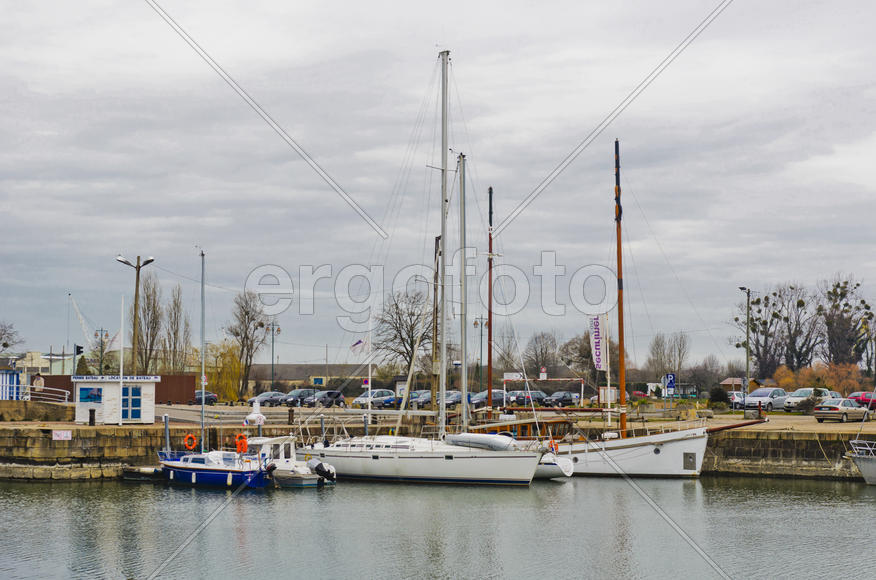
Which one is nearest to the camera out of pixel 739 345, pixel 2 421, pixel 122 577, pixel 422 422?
pixel 122 577

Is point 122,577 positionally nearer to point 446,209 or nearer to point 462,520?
point 462,520

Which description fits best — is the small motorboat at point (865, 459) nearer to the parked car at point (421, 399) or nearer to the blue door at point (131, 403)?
the parked car at point (421, 399)

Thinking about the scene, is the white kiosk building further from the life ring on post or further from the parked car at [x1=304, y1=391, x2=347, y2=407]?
the parked car at [x1=304, y1=391, x2=347, y2=407]

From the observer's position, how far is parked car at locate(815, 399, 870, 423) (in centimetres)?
5012

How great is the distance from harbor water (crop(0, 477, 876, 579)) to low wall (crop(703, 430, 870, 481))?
1038mm

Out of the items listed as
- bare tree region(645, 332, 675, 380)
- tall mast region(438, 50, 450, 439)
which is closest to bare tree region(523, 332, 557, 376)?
bare tree region(645, 332, 675, 380)

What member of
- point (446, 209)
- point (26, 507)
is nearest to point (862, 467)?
point (446, 209)

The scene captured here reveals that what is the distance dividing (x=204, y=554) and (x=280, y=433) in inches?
792

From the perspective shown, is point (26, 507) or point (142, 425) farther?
point (142, 425)

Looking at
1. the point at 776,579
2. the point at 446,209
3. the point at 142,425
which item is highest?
the point at 446,209

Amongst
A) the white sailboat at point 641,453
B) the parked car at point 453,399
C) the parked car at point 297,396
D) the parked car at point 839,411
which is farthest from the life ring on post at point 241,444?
the parked car at point 839,411

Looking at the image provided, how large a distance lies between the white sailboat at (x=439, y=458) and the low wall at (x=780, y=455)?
10.0 m

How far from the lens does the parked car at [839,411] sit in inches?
→ 1973

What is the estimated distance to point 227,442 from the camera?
149 feet
